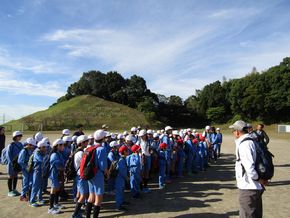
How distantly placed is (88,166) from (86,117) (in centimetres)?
6490

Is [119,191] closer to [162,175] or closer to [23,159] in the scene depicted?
[162,175]

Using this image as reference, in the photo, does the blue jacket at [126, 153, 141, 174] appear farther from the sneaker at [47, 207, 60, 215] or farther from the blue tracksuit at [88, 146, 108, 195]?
the blue tracksuit at [88, 146, 108, 195]

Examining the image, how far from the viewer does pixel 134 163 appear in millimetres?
9602

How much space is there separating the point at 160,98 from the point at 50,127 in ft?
151

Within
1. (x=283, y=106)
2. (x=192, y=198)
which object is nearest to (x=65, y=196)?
(x=192, y=198)

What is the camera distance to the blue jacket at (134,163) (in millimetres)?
9594

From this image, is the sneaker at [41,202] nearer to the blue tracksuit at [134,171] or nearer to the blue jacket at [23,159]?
the blue jacket at [23,159]

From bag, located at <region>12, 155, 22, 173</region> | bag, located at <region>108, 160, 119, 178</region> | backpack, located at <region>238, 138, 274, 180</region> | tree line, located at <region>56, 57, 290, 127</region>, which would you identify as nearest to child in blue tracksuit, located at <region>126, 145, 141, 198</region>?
bag, located at <region>108, 160, 119, 178</region>

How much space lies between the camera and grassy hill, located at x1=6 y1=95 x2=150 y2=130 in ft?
196

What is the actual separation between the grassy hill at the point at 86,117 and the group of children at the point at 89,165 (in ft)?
155

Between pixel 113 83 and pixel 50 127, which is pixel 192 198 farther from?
pixel 113 83

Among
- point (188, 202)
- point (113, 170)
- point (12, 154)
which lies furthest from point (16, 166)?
point (188, 202)

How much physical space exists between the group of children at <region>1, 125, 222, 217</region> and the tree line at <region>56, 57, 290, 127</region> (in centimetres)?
5969

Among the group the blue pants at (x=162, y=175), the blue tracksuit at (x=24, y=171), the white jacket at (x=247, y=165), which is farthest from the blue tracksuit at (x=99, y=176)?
the blue pants at (x=162, y=175)
